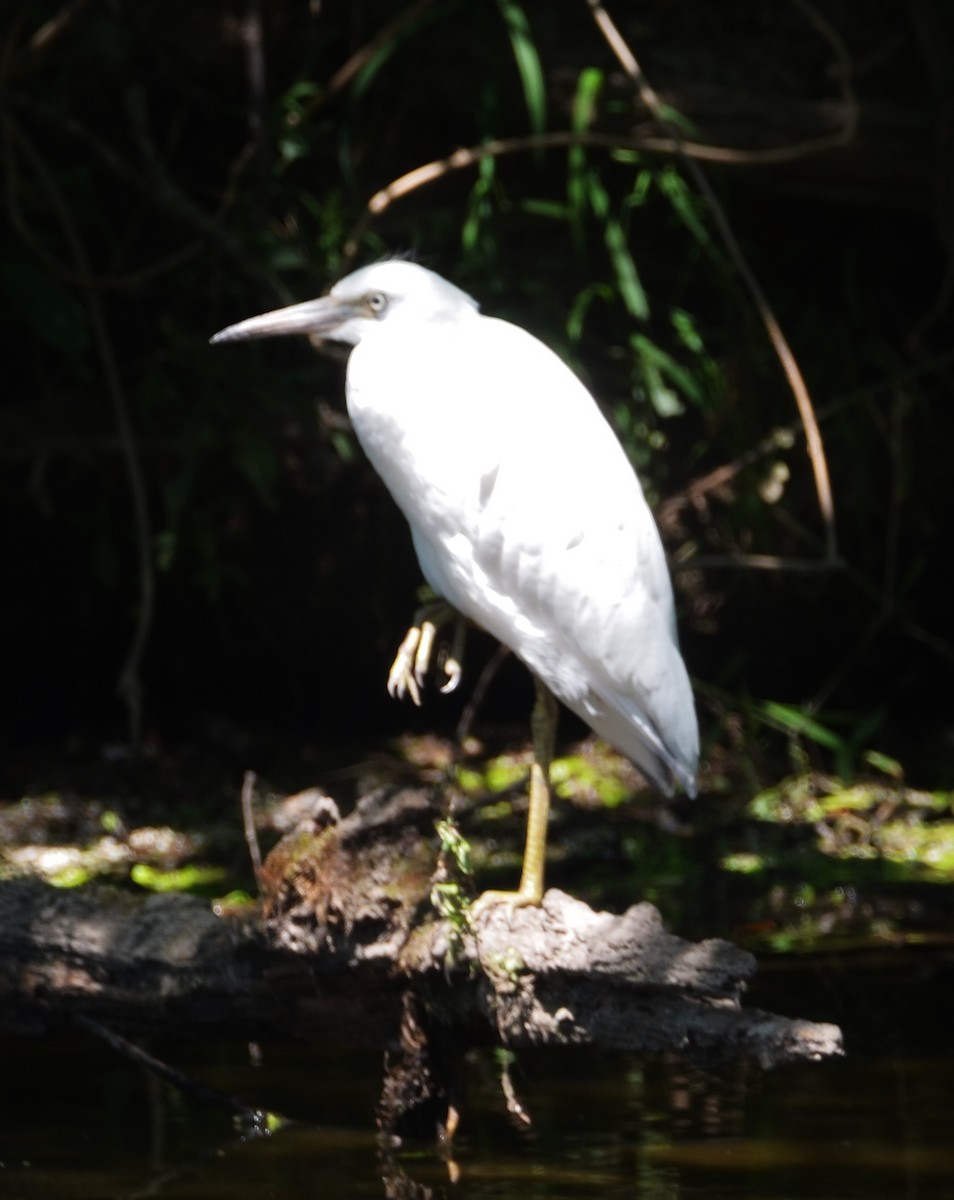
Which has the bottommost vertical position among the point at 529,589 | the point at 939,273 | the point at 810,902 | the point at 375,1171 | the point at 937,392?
the point at 375,1171

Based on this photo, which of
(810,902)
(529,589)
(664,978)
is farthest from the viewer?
(810,902)

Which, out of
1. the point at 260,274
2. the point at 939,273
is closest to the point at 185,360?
the point at 260,274

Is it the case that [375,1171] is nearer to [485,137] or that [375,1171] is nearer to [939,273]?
[485,137]

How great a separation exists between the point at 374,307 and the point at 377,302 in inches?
0.6

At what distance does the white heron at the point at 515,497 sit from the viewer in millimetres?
3340

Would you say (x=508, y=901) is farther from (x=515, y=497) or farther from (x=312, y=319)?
(x=312, y=319)

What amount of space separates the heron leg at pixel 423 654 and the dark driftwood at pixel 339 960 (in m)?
0.34

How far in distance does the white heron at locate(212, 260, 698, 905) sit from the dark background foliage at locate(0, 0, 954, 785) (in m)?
1.74

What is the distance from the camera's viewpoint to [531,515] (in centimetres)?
338

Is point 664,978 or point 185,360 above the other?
point 185,360

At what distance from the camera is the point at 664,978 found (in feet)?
8.43

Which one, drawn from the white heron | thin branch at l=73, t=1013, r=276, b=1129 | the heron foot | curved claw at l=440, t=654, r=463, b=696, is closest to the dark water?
thin branch at l=73, t=1013, r=276, b=1129

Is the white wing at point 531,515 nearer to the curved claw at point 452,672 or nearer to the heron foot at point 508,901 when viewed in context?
the curved claw at point 452,672

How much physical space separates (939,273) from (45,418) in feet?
11.6
